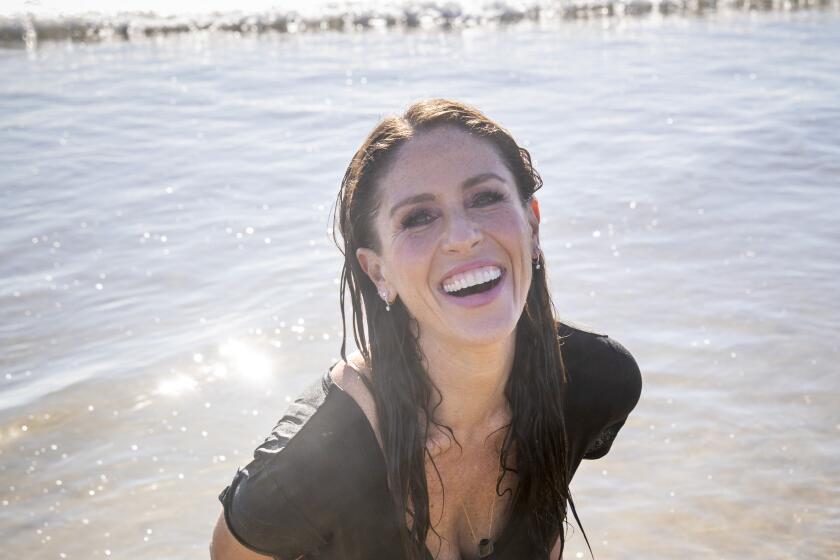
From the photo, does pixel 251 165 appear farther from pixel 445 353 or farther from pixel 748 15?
pixel 748 15

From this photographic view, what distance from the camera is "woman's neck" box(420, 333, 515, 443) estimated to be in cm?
284

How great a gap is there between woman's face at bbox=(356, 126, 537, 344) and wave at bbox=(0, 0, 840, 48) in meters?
11.9

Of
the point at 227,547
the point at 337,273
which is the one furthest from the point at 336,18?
the point at 227,547

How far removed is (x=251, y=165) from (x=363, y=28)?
6.86 m

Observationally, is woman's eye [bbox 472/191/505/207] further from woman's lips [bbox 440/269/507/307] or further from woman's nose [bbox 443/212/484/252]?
woman's lips [bbox 440/269/507/307]

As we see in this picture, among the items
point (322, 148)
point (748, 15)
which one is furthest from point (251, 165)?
point (748, 15)

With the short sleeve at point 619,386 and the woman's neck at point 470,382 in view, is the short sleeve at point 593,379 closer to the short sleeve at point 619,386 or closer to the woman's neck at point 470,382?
the short sleeve at point 619,386

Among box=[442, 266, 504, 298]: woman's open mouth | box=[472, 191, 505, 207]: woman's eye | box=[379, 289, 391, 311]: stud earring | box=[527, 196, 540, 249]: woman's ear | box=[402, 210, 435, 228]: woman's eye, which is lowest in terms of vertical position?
box=[379, 289, 391, 311]: stud earring

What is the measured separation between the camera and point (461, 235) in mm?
2666

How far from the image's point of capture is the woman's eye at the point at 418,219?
2.75 meters

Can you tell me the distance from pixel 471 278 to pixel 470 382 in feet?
1.14

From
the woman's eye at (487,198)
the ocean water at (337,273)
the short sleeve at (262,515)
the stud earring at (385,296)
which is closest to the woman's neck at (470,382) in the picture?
the stud earring at (385,296)

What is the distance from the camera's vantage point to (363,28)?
14.4m

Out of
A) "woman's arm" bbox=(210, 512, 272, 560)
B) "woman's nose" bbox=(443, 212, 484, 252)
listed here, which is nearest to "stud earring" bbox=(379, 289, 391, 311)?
"woman's nose" bbox=(443, 212, 484, 252)
